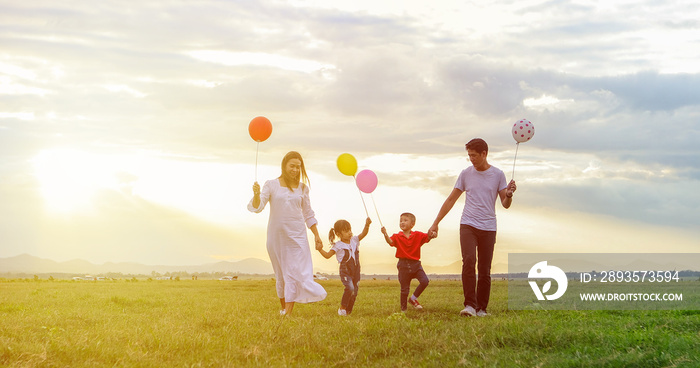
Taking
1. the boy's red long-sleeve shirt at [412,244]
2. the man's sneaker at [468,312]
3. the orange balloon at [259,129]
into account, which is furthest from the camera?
the boy's red long-sleeve shirt at [412,244]

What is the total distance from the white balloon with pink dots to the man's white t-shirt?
1150 millimetres

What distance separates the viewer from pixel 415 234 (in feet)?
40.5

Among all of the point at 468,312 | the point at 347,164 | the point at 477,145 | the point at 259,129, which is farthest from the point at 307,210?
the point at 468,312

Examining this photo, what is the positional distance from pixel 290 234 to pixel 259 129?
2241mm

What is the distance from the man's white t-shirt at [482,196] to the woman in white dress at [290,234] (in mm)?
2941

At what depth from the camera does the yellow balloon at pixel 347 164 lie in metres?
13.6

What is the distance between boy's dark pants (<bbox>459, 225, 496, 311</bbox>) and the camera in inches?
436

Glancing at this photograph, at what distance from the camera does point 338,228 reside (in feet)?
39.5

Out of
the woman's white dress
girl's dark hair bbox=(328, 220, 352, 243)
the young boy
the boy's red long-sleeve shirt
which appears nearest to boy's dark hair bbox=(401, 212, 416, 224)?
the young boy

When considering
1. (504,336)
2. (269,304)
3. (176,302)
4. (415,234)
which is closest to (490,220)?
(415,234)

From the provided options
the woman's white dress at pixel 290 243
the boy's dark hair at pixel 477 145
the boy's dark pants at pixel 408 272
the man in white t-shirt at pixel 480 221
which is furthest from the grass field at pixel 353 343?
the boy's dark hair at pixel 477 145

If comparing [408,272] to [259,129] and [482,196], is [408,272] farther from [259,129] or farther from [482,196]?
[259,129]

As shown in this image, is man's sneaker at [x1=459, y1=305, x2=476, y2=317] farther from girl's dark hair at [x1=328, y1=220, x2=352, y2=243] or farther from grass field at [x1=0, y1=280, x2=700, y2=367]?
girl's dark hair at [x1=328, y1=220, x2=352, y2=243]

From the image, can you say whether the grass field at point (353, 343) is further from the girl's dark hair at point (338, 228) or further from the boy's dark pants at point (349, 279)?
the girl's dark hair at point (338, 228)
